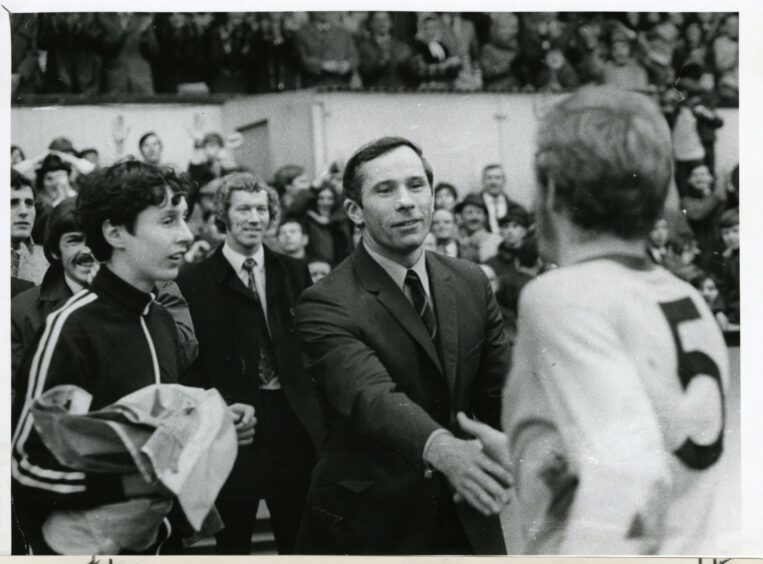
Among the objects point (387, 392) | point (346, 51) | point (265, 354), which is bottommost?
point (387, 392)

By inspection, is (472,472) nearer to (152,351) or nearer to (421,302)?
(421,302)

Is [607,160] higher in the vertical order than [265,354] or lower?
higher

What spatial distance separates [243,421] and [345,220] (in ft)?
3.26

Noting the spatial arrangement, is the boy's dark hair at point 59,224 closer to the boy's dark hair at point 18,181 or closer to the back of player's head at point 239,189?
the boy's dark hair at point 18,181

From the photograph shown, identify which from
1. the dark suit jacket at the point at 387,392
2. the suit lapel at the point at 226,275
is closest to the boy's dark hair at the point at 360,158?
the dark suit jacket at the point at 387,392

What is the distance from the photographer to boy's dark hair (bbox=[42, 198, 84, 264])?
4.90m

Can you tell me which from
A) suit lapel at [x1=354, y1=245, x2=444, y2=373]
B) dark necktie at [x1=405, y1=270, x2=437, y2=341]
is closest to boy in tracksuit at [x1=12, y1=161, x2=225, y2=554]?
suit lapel at [x1=354, y1=245, x2=444, y2=373]

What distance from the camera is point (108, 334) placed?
15.8 feet

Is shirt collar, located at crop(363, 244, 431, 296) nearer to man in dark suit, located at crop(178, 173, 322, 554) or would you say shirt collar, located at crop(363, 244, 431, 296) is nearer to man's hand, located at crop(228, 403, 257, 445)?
man in dark suit, located at crop(178, 173, 322, 554)

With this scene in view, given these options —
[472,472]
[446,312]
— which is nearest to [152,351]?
[446,312]

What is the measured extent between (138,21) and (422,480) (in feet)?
7.82

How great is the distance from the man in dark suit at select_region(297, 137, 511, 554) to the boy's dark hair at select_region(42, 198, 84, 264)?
1.08 m

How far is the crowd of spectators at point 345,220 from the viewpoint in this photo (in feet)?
16.1

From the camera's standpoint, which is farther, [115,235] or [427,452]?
[115,235]
